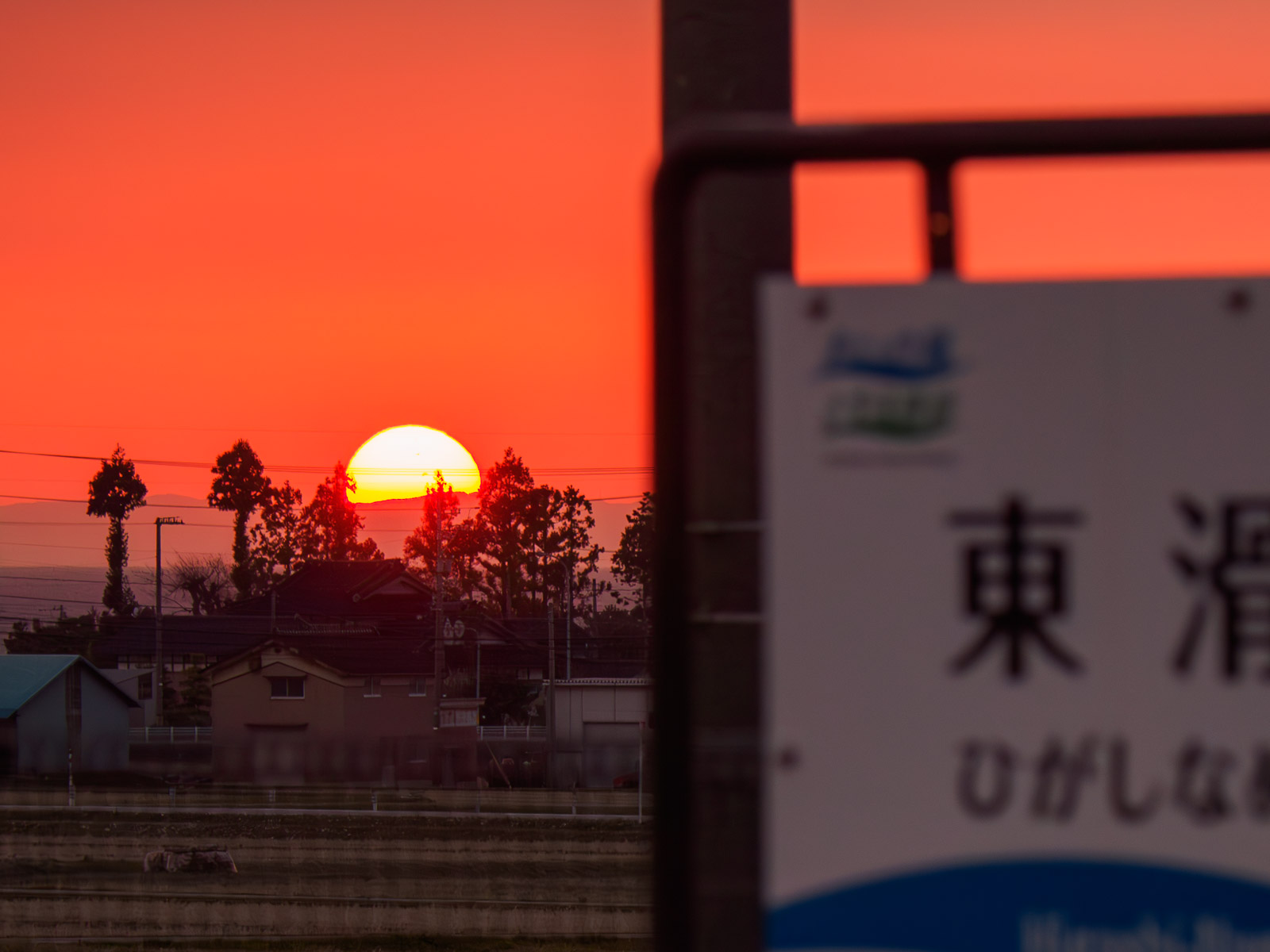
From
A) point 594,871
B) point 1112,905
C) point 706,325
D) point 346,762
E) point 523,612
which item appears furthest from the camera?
point 523,612

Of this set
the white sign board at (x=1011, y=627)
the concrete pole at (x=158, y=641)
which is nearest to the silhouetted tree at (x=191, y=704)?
the concrete pole at (x=158, y=641)

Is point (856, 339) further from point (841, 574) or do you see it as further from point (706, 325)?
point (706, 325)

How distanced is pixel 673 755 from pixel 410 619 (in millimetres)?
50141

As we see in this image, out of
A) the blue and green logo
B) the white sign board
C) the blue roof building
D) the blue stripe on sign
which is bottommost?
the blue roof building

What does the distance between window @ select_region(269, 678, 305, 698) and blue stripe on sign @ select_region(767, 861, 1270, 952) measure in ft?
152

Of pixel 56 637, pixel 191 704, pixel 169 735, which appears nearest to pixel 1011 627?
pixel 169 735

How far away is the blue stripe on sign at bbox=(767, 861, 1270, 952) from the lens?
145cm

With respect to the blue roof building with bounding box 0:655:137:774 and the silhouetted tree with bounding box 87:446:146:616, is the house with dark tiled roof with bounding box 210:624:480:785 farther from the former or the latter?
the silhouetted tree with bounding box 87:446:146:616

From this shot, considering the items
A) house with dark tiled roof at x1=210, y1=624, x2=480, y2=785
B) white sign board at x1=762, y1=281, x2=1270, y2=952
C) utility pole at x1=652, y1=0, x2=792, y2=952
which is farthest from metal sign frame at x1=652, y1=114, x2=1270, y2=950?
house with dark tiled roof at x1=210, y1=624, x2=480, y2=785

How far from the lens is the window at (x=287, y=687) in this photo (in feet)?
150

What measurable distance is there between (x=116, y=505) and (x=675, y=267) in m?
91.2

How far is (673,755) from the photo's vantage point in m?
1.53

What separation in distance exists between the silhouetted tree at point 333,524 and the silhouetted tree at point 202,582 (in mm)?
5708

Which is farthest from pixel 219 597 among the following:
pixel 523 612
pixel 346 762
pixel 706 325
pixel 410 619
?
pixel 706 325
